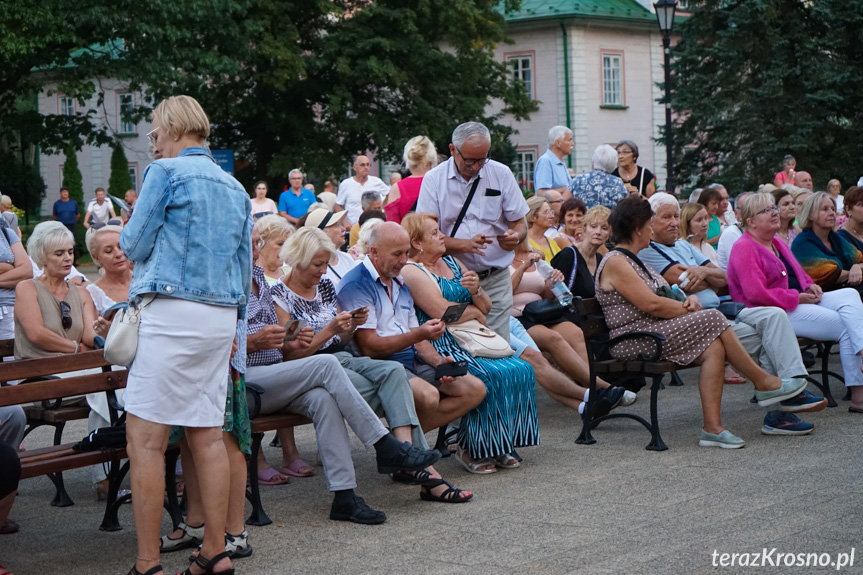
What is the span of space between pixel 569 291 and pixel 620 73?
126 feet

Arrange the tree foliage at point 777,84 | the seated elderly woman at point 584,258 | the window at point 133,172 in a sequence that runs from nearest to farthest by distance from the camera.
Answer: the seated elderly woman at point 584,258 < the tree foliage at point 777,84 < the window at point 133,172

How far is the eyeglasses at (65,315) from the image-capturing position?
729 centimetres

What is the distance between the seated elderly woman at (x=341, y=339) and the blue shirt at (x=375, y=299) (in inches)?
4.7

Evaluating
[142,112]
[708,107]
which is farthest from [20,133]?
[708,107]

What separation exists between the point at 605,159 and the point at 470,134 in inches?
185

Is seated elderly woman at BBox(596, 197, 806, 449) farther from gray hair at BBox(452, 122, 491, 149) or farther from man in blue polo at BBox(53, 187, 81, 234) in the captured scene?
man in blue polo at BBox(53, 187, 81, 234)

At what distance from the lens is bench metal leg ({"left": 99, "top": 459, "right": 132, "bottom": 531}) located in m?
6.03

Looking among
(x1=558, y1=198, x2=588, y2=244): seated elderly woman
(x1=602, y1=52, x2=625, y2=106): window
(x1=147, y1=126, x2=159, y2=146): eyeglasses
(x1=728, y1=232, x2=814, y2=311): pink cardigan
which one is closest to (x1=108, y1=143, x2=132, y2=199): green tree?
(x1=602, y1=52, x2=625, y2=106): window

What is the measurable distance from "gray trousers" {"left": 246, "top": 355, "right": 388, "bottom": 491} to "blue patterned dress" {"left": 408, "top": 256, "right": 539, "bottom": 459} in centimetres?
110

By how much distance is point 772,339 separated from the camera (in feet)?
27.0

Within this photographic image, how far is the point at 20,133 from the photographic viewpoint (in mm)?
31203

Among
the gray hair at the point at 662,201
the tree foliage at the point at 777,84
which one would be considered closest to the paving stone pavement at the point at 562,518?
the gray hair at the point at 662,201

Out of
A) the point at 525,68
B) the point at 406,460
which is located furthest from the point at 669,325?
the point at 525,68

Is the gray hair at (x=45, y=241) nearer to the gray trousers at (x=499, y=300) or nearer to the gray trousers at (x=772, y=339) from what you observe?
the gray trousers at (x=499, y=300)
